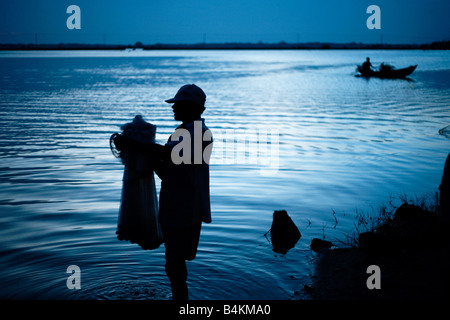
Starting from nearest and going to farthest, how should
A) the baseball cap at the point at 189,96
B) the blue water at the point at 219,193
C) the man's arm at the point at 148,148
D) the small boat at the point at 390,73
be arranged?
the man's arm at the point at 148,148 < the baseball cap at the point at 189,96 < the blue water at the point at 219,193 < the small boat at the point at 390,73

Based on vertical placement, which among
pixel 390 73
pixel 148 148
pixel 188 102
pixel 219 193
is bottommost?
pixel 219 193

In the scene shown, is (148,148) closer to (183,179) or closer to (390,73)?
(183,179)

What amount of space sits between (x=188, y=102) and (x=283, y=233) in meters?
3.78

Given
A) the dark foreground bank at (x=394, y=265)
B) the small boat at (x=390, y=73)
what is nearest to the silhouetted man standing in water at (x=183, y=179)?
the dark foreground bank at (x=394, y=265)

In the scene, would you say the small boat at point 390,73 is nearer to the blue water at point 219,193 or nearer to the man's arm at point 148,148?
the blue water at point 219,193

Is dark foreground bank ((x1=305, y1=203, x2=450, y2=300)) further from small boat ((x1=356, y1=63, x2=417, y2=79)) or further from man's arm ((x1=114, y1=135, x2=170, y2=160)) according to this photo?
small boat ((x1=356, y1=63, x2=417, y2=79))

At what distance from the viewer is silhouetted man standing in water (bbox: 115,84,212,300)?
162 inches

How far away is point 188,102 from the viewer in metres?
4.29

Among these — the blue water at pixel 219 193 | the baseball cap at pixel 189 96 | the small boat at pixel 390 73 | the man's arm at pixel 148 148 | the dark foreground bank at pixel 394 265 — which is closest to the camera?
the man's arm at pixel 148 148

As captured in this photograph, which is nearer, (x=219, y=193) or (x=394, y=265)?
(x=394, y=265)

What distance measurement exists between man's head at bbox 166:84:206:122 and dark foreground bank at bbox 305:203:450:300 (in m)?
2.44

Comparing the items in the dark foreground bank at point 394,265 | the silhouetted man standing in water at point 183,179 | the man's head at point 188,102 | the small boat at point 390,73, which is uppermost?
the small boat at point 390,73

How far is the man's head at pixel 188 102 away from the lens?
14.0 ft
